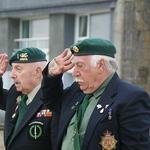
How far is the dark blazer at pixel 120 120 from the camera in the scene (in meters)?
3.38

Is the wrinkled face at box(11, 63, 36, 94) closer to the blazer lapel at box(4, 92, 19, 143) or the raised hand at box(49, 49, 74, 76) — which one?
the blazer lapel at box(4, 92, 19, 143)

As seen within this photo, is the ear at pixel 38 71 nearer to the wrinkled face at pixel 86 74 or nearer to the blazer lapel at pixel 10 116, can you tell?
the blazer lapel at pixel 10 116

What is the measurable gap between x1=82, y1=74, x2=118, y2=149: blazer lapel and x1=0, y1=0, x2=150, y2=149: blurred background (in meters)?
10.1

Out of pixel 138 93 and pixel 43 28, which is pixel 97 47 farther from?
pixel 43 28

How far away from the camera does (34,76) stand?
4602 millimetres

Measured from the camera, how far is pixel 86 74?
3574 mm

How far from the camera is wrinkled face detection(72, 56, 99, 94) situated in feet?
11.7

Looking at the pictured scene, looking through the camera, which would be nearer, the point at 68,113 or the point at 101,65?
the point at 101,65

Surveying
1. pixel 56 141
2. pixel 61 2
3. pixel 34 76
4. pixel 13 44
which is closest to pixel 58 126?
pixel 56 141

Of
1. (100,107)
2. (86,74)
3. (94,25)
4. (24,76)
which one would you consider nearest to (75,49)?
(86,74)

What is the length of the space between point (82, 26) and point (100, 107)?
12566 mm

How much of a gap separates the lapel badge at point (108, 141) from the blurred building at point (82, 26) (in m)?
10.5

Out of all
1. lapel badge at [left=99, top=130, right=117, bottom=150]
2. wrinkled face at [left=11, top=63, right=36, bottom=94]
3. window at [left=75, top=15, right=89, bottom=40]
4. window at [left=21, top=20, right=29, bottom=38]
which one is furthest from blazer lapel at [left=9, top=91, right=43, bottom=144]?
window at [left=21, top=20, right=29, bottom=38]

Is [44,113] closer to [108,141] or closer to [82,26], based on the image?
[108,141]
